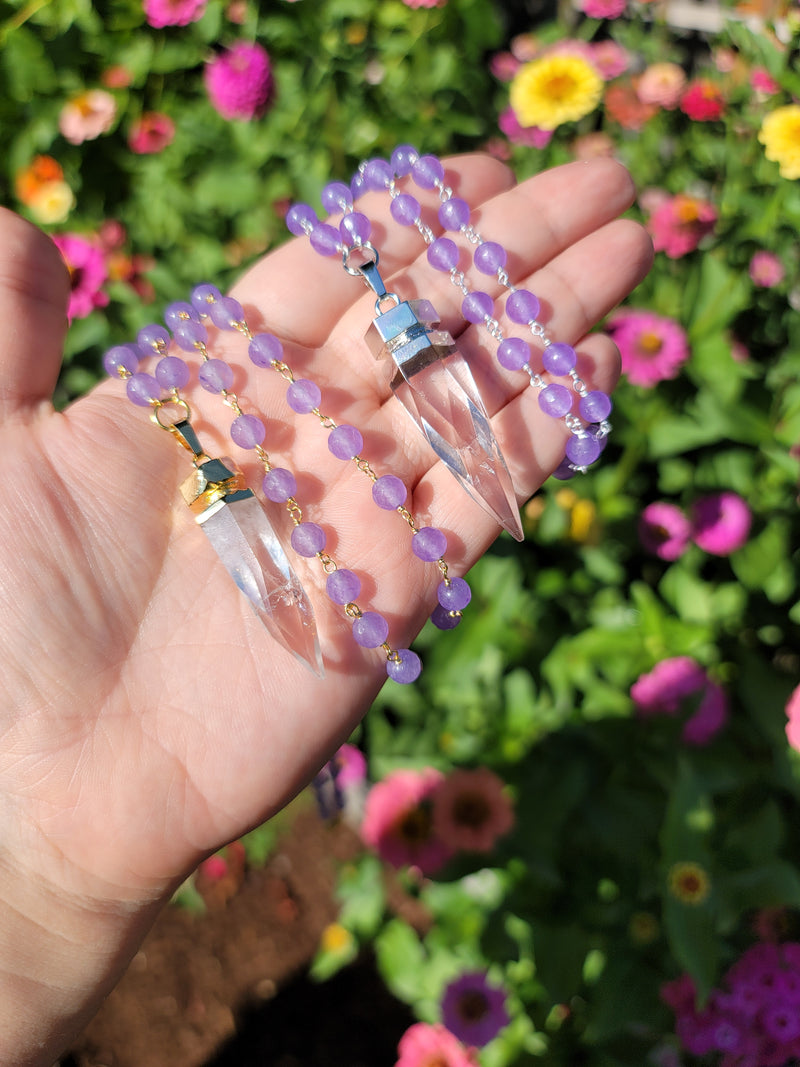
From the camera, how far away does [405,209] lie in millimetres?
1323

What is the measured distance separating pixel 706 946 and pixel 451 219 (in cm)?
122

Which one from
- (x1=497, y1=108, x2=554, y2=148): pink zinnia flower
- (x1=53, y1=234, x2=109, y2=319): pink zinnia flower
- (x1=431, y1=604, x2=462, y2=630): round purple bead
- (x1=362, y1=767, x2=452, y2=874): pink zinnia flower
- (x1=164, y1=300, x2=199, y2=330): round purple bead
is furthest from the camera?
(x1=497, y1=108, x2=554, y2=148): pink zinnia flower

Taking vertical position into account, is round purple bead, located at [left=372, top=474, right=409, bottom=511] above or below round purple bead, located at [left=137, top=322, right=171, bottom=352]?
below

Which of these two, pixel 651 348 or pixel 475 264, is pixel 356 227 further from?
pixel 651 348

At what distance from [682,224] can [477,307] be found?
70 centimetres

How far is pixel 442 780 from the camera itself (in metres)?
1.52

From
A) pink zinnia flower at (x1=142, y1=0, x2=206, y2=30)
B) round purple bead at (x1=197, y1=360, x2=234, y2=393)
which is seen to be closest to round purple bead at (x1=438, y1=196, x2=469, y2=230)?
round purple bead at (x1=197, y1=360, x2=234, y2=393)

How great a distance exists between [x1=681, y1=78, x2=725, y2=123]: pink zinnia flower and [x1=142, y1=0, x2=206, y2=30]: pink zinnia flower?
111cm

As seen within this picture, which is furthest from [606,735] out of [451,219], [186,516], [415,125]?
[415,125]

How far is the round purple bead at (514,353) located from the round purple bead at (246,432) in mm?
400

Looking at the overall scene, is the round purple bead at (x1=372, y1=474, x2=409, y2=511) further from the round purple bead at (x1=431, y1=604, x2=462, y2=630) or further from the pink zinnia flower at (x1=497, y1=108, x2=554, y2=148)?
the pink zinnia flower at (x1=497, y1=108, x2=554, y2=148)

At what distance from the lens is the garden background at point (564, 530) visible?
1.40m

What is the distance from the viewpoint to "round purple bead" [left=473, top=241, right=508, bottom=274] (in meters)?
1.28

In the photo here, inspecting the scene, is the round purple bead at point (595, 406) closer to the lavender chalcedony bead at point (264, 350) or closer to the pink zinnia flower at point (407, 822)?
the lavender chalcedony bead at point (264, 350)
